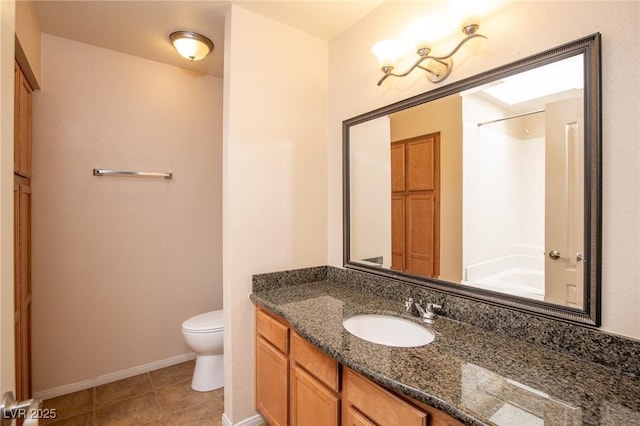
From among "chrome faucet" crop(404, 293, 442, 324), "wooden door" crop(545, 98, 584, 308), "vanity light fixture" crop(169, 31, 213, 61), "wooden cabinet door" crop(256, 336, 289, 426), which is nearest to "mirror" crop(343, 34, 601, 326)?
"wooden door" crop(545, 98, 584, 308)

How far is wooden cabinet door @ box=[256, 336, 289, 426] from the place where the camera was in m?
1.57

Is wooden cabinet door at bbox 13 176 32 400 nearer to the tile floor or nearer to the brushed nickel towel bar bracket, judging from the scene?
the tile floor

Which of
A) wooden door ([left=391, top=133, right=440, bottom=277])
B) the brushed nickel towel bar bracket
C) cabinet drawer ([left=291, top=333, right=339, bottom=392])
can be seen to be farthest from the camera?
the brushed nickel towel bar bracket

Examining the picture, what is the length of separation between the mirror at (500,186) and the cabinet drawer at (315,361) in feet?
2.08

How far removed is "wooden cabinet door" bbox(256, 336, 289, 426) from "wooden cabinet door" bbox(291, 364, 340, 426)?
0.08m

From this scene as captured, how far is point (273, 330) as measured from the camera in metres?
1.65

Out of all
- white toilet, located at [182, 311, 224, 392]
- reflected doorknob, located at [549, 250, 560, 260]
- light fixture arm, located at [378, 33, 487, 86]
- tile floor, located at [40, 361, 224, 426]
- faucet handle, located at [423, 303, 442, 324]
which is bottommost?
tile floor, located at [40, 361, 224, 426]

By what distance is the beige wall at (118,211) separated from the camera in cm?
215

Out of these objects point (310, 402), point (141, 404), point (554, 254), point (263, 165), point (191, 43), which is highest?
point (191, 43)

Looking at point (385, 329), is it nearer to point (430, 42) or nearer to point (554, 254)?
point (554, 254)

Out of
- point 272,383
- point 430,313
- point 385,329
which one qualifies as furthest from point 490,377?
point 272,383

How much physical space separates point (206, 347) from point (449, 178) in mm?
1981

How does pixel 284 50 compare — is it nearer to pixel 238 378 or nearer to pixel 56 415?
pixel 238 378

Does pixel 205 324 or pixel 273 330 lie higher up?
pixel 273 330
